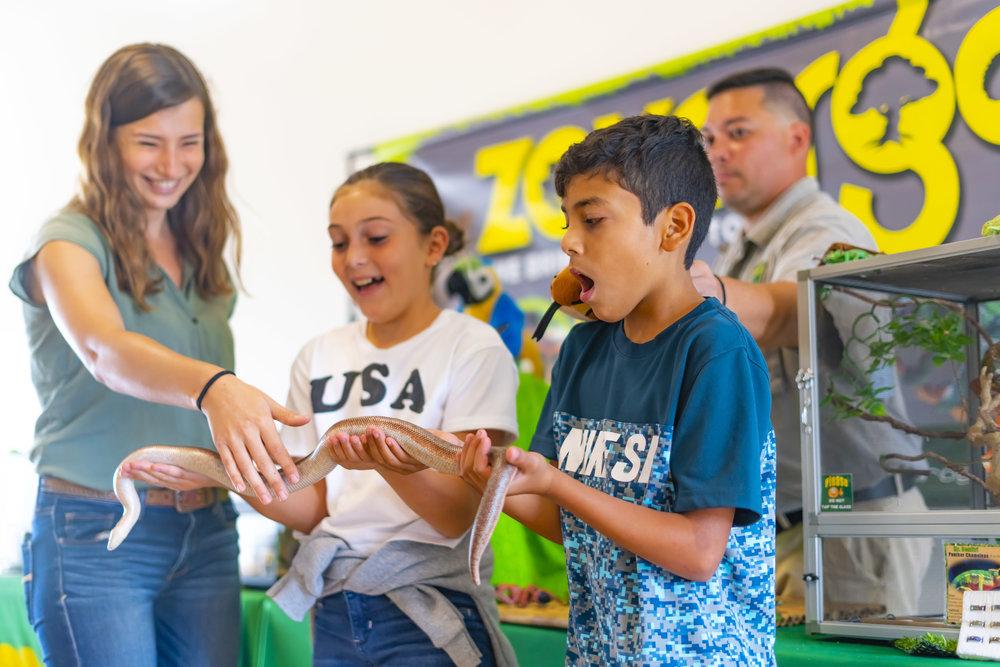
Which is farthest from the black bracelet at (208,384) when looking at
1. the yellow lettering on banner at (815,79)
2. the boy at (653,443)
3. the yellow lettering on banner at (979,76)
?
the yellow lettering on banner at (979,76)

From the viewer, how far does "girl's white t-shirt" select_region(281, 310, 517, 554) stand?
1.92 m

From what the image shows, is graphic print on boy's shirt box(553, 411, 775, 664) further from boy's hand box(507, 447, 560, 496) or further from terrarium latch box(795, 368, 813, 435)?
terrarium latch box(795, 368, 813, 435)

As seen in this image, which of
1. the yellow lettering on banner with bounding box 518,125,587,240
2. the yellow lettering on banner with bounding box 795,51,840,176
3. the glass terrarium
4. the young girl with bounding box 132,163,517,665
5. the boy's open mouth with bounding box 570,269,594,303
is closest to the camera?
the boy's open mouth with bounding box 570,269,594,303

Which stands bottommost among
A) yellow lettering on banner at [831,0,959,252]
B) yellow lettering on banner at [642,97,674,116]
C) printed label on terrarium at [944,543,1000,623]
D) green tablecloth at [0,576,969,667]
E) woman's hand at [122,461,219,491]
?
green tablecloth at [0,576,969,667]

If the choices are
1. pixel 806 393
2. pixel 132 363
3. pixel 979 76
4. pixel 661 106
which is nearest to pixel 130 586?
pixel 132 363

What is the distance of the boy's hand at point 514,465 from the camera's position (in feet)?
4.29

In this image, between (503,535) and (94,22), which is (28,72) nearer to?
(94,22)

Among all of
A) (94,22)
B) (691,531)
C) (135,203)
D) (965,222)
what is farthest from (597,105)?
(94,22)

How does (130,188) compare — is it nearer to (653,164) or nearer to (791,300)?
(653,164)

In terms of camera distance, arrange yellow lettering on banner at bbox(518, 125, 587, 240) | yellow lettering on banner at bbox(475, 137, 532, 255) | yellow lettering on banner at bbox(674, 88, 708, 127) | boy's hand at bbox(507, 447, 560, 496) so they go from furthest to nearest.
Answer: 1. yellow lettering on banner at bbox(475, 137, 532, 255)
2. yellow lettering on banner at bbox(518, 125, 587, 240)
3. yellow lettering on banner at bbox(674, 88, 708, 127)
4. boy's hand at bbox(507, 447, 560, 496)

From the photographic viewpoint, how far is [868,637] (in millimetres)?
1807

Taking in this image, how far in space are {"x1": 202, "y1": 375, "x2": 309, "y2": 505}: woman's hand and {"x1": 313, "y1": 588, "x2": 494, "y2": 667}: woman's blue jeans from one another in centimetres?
33

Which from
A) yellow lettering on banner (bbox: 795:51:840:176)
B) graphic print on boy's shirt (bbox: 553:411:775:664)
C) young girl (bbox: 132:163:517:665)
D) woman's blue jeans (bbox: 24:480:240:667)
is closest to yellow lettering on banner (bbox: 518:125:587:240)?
yellow lettering on banner (bbox: 795:51:840:176)

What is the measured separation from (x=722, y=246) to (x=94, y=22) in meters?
3.34
